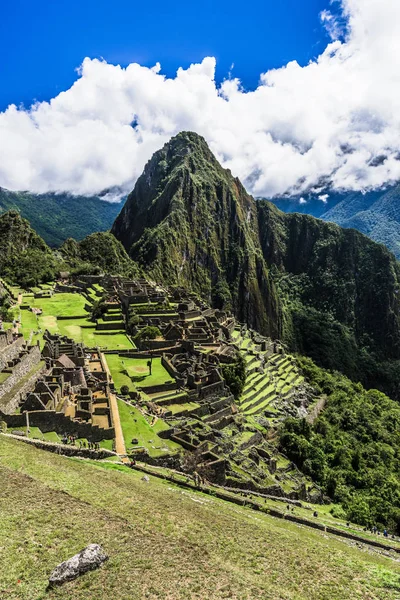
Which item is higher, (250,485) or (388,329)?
(388,329)

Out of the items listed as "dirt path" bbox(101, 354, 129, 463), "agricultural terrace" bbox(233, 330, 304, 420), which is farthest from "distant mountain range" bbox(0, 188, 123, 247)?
"dirt path" bbox(101, 354, 129, 463)

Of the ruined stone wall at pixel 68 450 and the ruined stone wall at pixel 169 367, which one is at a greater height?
the ruined stone wall at pixel 169 367

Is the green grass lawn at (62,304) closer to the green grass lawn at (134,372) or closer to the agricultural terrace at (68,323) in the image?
the agricultural terrace at (68,323)

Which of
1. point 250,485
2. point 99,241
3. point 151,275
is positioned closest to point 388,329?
point 151,275

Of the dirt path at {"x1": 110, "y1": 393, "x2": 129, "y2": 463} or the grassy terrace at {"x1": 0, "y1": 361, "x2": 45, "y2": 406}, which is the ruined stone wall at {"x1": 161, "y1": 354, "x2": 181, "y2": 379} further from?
the grassy terrace at {"x1": 0, "y1": 361, "x2": 45, "y2": 406}

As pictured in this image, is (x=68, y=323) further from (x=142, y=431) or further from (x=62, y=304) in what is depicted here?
(x=142, y=431)

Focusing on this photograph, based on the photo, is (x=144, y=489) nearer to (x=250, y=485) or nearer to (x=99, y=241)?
(x=250, y=485)

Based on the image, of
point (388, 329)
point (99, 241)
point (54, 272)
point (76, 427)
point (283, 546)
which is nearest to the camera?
point (283, 546)

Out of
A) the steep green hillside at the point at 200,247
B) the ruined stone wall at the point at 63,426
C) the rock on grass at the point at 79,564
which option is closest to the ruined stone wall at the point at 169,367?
the ruined stone wall at the point at 63,426
